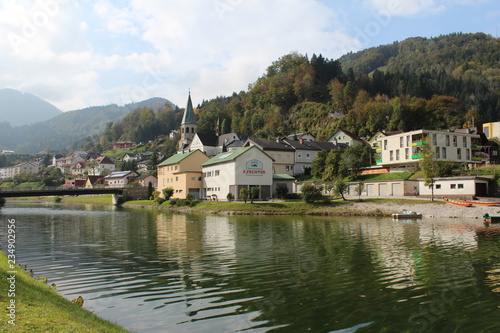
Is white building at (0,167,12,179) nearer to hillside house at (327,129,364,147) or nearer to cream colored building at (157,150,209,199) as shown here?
cream colored building at (157,150,209,199)

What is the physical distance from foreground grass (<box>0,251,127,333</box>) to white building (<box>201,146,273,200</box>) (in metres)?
51.9

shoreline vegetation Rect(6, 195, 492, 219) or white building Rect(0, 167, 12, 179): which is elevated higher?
white building Rect(0, 167, 12, 179)

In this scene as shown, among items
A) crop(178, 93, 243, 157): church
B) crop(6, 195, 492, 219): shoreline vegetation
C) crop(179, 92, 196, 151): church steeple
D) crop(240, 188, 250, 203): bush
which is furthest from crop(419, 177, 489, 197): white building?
crop(179, 92, 196, 151): church steeple

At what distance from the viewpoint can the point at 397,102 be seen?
320 ft

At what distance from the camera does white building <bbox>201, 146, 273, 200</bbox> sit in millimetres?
62750

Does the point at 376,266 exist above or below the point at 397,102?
below

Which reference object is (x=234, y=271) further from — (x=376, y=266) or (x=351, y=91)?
(x=351, y=91)

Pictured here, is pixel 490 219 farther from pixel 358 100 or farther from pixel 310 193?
pixel 358 100

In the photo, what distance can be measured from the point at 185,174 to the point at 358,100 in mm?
64209

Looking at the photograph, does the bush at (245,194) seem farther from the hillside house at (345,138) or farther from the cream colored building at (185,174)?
the hillside house at (345,138)

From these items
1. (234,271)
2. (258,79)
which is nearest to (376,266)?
(234,271)

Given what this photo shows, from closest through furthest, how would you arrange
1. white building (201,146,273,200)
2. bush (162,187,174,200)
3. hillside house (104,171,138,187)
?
1. white building (201,146,273,200)
2. bush (162,187,174,200)
3. hillside house (104,171,138,187)

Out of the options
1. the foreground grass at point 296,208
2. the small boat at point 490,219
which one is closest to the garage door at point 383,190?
the foreground grass at point 296,208

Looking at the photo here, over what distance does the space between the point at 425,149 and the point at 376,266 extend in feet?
148
